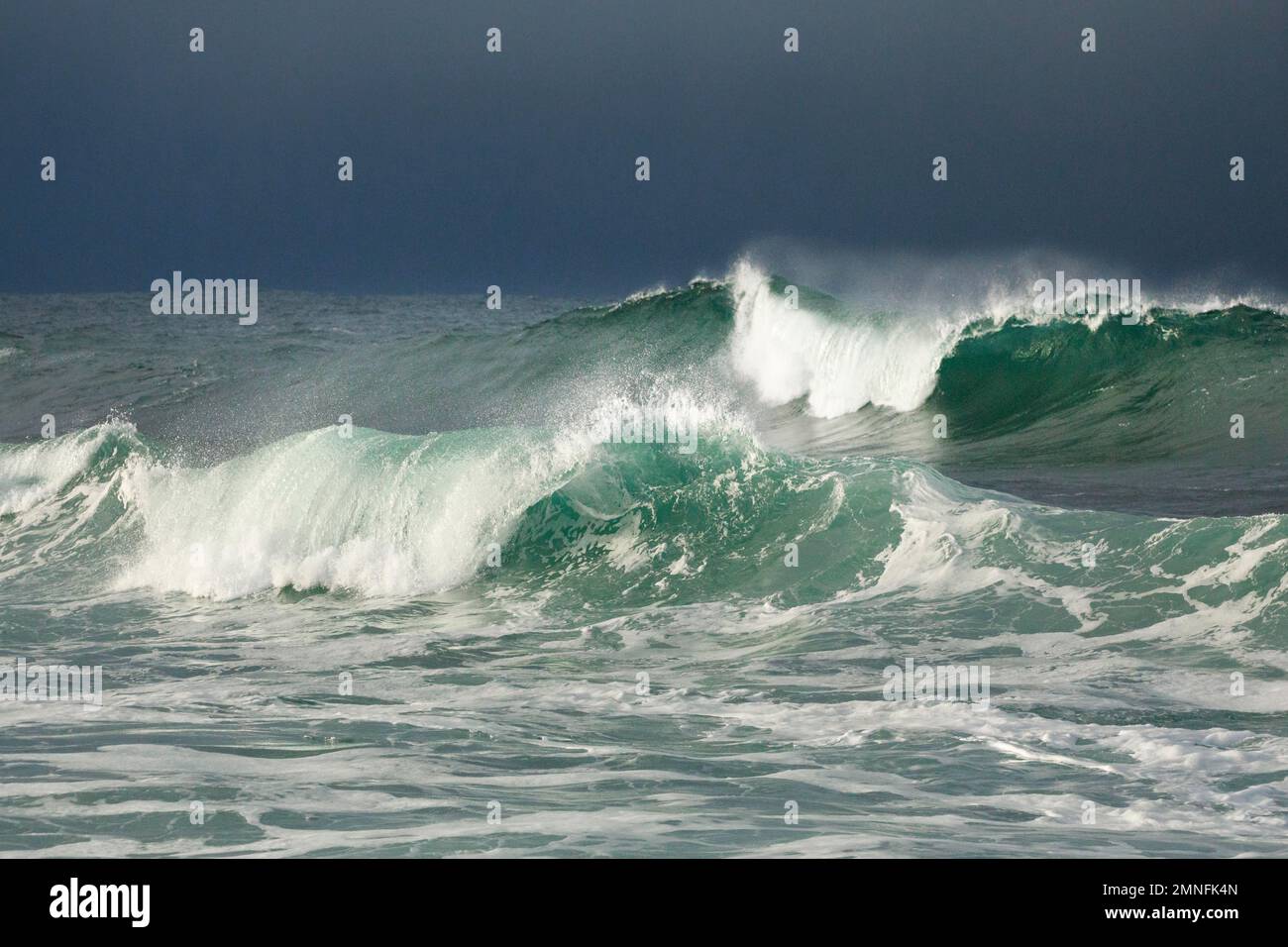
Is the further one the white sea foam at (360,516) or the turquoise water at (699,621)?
the white sea foam at (360,516)

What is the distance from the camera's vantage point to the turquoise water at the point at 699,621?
5.88 metres

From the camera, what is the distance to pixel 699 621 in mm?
10523

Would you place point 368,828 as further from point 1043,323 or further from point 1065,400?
point 1043,323

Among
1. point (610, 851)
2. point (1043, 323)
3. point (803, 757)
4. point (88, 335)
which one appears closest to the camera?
point (610, 851)

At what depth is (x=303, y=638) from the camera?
1075cm

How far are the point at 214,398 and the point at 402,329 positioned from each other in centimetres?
1566

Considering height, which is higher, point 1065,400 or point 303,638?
point 1065,400

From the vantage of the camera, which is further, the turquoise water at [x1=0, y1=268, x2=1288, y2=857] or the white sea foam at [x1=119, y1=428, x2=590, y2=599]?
the white sea foam at [x1=119, y1=428, x2=590, y2=599]

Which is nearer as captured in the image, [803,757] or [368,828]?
[368,828]

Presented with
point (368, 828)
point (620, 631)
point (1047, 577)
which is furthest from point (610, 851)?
point (1047, 577)

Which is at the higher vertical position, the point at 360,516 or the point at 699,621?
the point at 360,516

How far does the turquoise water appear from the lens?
588cm

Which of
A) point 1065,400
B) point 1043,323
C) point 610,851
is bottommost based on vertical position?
point 610,851

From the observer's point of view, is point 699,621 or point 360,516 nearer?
point 699,621
